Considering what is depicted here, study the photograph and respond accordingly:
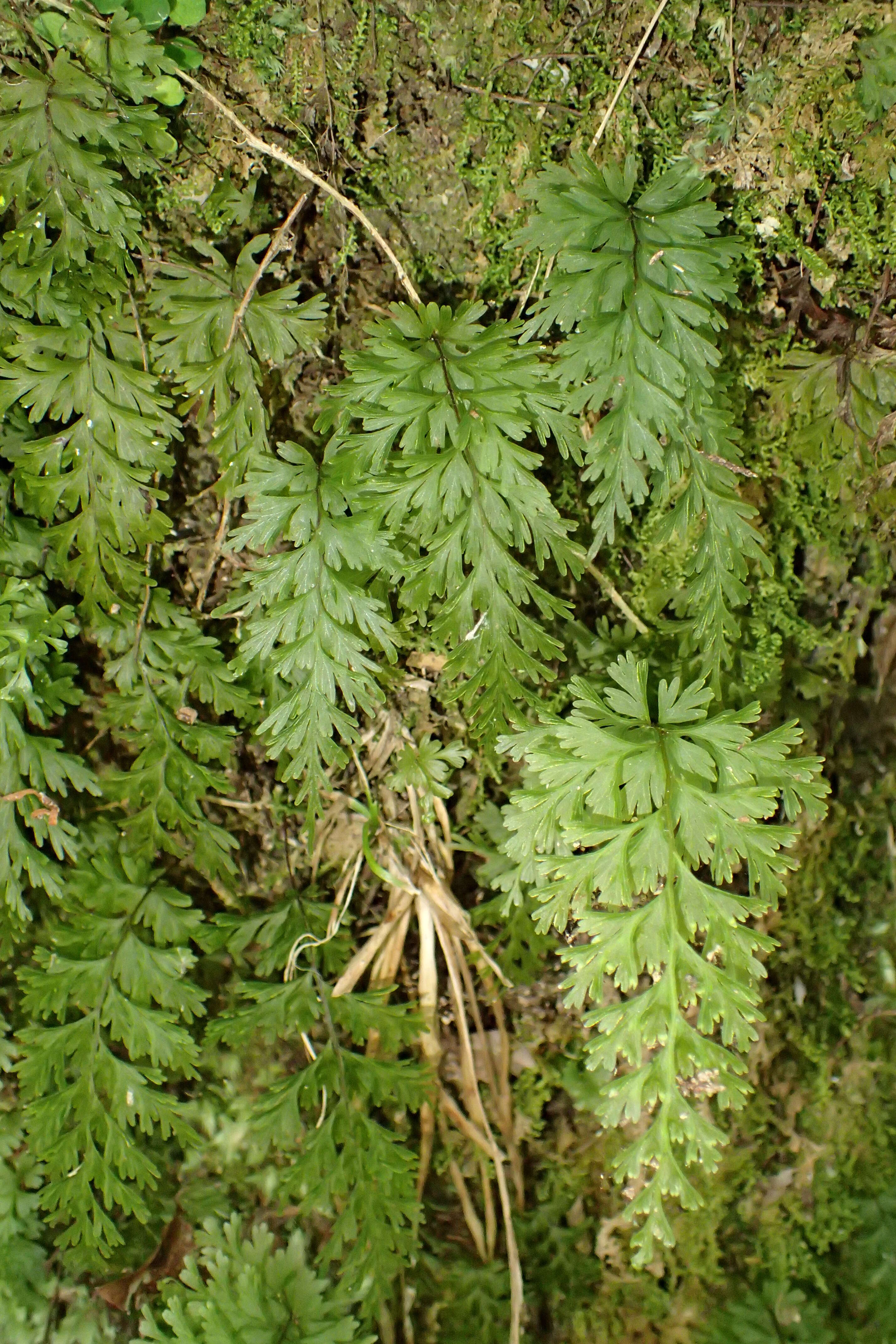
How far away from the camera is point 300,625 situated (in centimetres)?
173

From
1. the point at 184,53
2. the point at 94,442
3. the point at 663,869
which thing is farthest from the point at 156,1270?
the point at 184,53

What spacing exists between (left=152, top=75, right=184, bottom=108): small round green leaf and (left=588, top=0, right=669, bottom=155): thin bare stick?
0.83 m

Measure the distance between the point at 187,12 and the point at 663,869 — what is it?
191 centimetres

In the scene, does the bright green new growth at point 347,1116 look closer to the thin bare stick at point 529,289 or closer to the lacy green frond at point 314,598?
the lacy green frond at point 314,598

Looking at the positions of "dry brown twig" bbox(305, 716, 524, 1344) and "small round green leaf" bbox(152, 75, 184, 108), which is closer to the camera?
"small round green leaf" bbox(152, 75, 184, 108)

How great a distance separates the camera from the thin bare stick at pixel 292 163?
1782mm

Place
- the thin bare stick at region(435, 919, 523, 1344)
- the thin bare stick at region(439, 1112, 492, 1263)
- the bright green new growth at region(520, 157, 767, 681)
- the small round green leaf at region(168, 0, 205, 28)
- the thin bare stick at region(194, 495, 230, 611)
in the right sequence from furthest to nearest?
the thin bare stick at region(439, 1112, 492, 1263)
the thin bare stick at region(435, 919, 523, 1344)
the thin bare stick at region(194, 495, 230, 611)
the small round green leaf at region(168, 0, 205, 28)
the bright green new growth at region(520, 157, 767, 681)

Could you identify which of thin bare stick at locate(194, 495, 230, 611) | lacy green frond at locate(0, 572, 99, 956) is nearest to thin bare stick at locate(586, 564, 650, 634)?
thin bare stick at locate(194, 495, 230, 611)

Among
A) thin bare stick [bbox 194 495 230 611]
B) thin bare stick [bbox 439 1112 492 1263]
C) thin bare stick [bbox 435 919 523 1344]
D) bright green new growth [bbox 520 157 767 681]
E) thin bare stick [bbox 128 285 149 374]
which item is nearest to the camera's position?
bright green new growth [bbox 520 157 767 681]

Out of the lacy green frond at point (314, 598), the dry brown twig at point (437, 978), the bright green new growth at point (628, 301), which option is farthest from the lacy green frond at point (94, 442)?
the bright green new growth at point (628, 301)

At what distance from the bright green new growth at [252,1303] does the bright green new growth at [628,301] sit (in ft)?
6.06

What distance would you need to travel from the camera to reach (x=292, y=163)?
180cm

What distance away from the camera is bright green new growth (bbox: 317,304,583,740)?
1.62m

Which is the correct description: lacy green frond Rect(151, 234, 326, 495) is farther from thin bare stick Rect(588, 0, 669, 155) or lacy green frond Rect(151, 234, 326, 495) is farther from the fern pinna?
thin bare stick Rect(588, 0, 669, 155)
